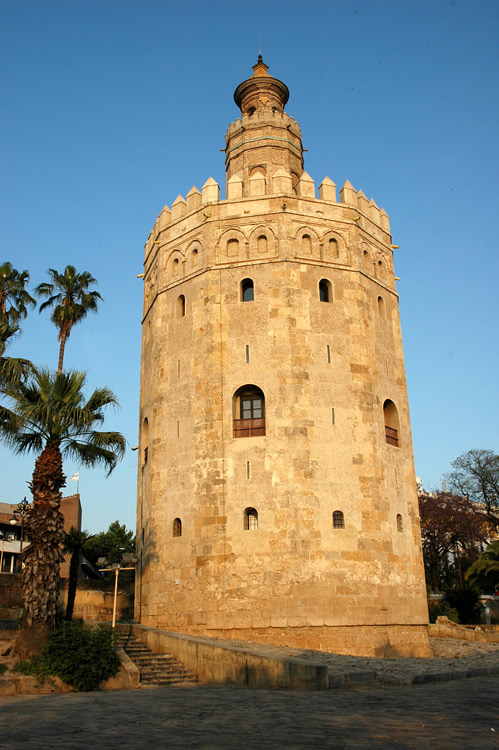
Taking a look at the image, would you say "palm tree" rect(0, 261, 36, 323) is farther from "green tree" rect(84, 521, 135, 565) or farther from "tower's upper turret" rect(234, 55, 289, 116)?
"green tree" rect(84, 521, 135, 565)

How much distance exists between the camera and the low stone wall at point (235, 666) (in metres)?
12.0

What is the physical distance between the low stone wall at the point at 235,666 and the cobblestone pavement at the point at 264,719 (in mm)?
405

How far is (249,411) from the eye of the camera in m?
21.5

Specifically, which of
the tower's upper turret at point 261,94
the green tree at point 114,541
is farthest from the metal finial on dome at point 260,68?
the green tree at point 114,541

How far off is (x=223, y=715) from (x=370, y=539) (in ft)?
38.0

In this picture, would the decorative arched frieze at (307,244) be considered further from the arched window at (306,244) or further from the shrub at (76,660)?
the shrub at (76,660)

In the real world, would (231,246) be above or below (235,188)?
below

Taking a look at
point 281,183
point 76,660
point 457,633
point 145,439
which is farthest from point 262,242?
point 457,633

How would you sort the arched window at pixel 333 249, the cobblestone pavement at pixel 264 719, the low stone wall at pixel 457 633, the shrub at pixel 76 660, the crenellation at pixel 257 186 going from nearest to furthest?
the cobblestone pavement at pixel 264 719
the shrub at pixel 76 660
the arched window at pixel 333 249
the crenellation at pixel 257 186
the low stone wall at pixel 457 633

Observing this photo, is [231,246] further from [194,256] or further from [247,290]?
[247,290]

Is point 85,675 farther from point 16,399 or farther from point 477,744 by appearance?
point 477,744

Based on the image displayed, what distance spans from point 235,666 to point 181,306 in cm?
1299

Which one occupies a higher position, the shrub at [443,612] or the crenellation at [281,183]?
the crenellation at [281,183]

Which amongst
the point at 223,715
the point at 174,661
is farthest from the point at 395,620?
the point at 223,715
